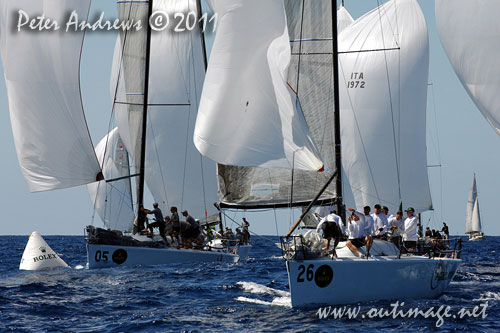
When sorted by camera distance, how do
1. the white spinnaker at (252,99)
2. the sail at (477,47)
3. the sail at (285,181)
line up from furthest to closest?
the sail at (477,47)
the sail at (285,181)
the white spinnaker at (252,99)

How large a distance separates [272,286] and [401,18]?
1720 cm

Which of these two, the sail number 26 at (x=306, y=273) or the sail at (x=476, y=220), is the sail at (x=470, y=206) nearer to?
the sail at (x=476, y=220)

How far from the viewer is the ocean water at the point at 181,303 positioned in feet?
46.9

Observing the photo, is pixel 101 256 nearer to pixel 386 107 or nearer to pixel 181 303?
pixel 181 303

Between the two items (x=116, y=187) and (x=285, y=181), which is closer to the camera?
(x=285, y=181)

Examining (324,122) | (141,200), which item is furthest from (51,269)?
(324,122)

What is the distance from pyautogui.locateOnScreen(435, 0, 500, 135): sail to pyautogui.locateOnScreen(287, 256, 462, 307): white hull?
6.51 m

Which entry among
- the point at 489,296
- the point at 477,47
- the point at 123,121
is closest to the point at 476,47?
the point at 477,47

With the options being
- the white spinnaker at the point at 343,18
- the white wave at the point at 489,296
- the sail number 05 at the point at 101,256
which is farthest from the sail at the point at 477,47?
the white spinnaker at the point at 343,18

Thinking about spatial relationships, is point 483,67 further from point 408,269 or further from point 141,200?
point 141,200

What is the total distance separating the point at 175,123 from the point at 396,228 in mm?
16970

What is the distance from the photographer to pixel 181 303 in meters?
17.4

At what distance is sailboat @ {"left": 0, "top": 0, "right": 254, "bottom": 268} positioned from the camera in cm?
2364

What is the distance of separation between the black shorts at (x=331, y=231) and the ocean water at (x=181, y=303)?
134cm
